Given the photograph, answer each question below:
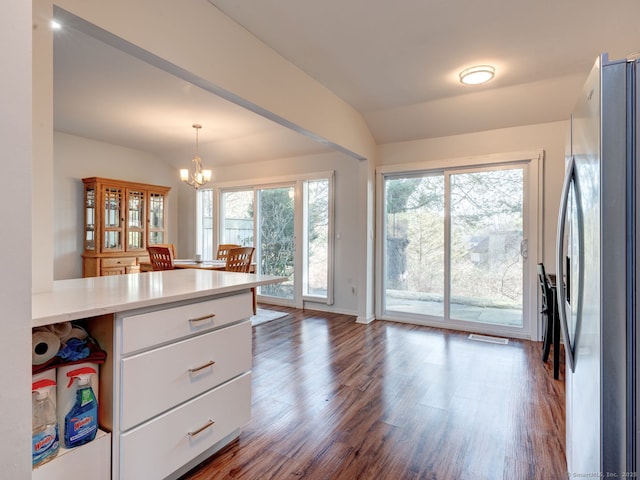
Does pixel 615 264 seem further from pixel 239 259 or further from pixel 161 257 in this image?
pixel 161 257

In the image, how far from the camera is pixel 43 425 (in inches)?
44.1

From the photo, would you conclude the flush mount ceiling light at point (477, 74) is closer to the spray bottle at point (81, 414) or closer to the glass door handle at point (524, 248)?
the glass door handle at point (524, 248)

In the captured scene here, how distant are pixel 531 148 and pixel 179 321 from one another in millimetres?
3815

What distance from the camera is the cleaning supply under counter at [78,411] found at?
1.19 metres

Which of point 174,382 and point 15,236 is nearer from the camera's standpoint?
point 15,236

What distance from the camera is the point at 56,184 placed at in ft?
15.7

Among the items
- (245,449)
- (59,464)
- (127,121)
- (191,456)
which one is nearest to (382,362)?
(245,449)

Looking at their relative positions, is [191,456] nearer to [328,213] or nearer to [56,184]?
[328,213]

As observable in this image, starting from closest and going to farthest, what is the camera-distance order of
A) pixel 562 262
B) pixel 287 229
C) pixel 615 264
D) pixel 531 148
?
pixel 615 264 → pixel 562 262 → pixel 531 148 → pixel 287 229

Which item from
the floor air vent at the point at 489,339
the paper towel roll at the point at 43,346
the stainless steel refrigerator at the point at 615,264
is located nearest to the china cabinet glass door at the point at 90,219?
the paper towel roll at the point at 43,346

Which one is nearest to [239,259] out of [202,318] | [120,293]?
[202,318]

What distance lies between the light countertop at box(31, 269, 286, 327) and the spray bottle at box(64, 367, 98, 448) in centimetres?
26

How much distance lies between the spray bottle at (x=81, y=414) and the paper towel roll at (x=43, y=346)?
10 cm

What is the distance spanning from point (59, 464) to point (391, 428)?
5.14 ft
